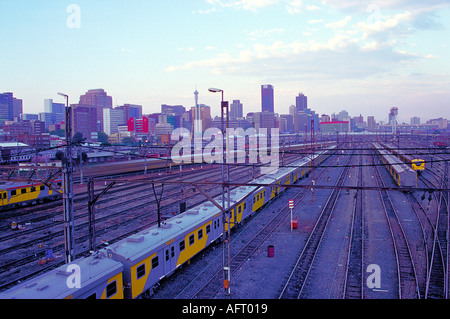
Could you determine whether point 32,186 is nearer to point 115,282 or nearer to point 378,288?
point 115,282

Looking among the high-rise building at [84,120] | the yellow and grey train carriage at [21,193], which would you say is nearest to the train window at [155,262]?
the yellow and grey train carriage at [21,193]

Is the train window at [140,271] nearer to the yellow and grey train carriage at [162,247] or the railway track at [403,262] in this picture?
the yellow and grey train carriage at [162,247]

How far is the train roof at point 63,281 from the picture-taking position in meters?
9.67

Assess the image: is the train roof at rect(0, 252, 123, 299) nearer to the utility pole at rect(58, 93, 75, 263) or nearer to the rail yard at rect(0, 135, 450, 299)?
the rail yard at rect(0, 135, 450, 299)

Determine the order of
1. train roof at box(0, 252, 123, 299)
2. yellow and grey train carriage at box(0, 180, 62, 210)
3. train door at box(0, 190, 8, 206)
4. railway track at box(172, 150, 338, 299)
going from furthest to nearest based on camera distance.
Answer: yellow and grey train carriage at box(0, 180, 62, 210), train door at box(0, 190, 8, 206), railway track at box(172, 150, 338, 299), train roof at box(0, 252, 123, 299)

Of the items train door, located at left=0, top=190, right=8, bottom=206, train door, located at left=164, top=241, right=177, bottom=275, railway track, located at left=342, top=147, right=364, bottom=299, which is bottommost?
railway track, located at left=342, top=147, right=364, bottom=299

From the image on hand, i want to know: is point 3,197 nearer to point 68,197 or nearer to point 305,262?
point 68,197

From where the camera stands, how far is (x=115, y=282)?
1192 cm

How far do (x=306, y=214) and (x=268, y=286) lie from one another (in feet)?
48.5

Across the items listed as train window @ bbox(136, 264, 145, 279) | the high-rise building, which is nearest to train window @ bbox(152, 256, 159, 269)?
train window @ bbox(136, 264, 145, 279)

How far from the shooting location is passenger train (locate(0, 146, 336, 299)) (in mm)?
10195

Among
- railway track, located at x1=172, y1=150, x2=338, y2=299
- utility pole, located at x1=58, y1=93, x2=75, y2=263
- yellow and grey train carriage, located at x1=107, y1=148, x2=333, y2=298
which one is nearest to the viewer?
yellow and grey train carriage, located at x1=107, y1=148, x2=333, y2=298

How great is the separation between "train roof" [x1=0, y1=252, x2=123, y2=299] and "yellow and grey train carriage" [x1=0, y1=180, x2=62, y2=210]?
71.2 ft

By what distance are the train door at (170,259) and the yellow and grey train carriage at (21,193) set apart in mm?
20013
